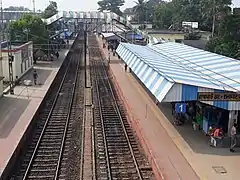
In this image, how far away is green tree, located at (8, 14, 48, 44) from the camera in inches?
1713

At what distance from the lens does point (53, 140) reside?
18.8m

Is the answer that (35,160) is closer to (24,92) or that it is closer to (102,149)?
(102,149)

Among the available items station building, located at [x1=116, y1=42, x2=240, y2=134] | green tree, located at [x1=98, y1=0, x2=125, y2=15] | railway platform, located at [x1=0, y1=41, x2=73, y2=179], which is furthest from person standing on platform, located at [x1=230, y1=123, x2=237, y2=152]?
green tree, located at [x1=98, y1=0, x2=125, y2=15]

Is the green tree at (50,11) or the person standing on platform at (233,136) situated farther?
the green tree at (50,11)

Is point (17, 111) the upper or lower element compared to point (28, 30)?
lower

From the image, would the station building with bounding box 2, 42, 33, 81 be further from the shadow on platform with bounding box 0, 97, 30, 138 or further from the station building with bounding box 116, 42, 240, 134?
the station building with bounding box 116, 42, 240, 134

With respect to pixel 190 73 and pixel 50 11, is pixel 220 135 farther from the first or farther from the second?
pixel 50 11

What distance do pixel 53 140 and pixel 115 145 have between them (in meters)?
3.13

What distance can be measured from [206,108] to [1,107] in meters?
12.6

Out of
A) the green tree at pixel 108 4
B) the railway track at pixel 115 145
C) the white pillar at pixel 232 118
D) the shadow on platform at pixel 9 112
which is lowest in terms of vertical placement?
the railway track at pixel 115 145

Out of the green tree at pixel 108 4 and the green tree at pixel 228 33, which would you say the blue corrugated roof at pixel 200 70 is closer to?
the green tree at pixel 228 33

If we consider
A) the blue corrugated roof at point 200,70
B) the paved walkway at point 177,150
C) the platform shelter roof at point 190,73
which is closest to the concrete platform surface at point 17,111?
the paved walkway at point 177,150

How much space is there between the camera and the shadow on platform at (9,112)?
19.3 metres

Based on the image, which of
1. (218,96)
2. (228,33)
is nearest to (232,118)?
(218,96)
